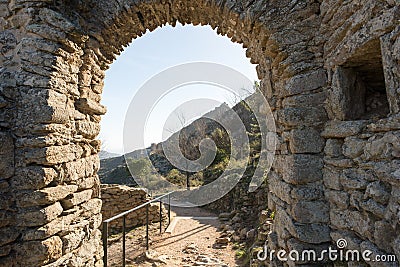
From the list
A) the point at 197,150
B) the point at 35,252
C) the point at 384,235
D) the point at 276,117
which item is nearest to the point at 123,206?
the point at 35,252

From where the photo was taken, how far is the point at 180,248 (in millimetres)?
4719

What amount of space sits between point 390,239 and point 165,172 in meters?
12.8

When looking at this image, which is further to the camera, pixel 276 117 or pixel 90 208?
pixel 90 208

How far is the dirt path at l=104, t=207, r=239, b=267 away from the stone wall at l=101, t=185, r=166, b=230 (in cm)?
33

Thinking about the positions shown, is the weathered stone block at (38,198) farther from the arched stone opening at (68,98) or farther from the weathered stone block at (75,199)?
the weathered stone block at (75,199)

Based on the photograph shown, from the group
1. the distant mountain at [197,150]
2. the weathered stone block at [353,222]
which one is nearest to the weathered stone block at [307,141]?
the weathered stone block at [353,222]

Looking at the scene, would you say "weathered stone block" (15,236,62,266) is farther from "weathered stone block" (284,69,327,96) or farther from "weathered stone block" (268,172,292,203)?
"weathered stone block" (284,69,327,96)

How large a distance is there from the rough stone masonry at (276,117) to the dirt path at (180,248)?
6.02 ft

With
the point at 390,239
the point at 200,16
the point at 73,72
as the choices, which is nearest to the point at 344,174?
the point at 390,239

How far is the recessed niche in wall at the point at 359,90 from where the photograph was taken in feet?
5.61

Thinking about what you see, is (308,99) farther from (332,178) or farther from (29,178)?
(29,178)

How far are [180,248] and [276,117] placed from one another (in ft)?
11.9

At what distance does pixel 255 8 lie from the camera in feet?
7.12

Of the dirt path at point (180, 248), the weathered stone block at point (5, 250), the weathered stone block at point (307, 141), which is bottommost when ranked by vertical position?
the dirt path at point (180, 248)
